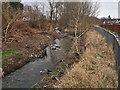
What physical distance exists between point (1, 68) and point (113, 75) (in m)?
5.45

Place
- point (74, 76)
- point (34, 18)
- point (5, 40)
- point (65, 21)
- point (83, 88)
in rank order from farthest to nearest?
point (65, 21) → point (34, 18) → point (5, 40) → point (74, 76) → point (83, 88)

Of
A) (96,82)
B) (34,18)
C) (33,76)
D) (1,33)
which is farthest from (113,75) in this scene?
(34,18)

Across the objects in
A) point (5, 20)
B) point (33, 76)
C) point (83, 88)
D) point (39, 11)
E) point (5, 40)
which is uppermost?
point (39, 11)

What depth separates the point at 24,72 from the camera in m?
7.17

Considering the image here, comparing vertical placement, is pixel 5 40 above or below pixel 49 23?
below

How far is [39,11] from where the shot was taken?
24.0 meters

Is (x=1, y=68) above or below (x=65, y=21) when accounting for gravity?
below

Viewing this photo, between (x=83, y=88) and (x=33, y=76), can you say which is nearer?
(x=83, y=88)

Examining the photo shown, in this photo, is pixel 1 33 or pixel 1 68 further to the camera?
pixel 1 33

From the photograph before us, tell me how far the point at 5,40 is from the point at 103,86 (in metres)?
9.60

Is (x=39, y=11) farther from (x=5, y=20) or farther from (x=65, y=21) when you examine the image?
(x=5, y=20)

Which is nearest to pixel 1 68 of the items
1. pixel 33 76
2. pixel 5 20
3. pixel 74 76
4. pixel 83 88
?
pixel 33 76

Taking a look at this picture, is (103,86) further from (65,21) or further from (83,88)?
(65,21)

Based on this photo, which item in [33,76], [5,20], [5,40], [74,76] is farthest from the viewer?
[5,20]
